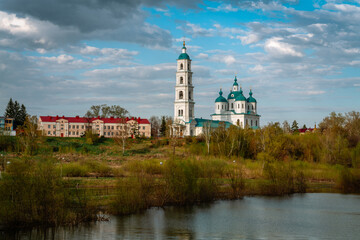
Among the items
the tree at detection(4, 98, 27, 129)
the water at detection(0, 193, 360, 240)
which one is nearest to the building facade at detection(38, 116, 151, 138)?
the tree at detection(4, 98, 27, 129)

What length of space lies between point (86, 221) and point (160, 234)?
14.0ft

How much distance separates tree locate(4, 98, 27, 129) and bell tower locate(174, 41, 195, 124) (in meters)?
35.5

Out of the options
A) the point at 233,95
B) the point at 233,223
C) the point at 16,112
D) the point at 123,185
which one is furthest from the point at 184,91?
the point at 233,223

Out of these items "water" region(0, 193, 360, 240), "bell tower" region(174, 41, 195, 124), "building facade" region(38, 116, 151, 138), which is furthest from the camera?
"bell tower" region(174, 41, 195, 124)

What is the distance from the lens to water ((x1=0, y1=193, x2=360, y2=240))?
22141 millimetres

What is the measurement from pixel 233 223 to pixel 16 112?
85770mm

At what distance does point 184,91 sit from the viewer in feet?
325

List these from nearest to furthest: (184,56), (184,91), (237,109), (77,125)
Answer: (77,125) → (184,91) → (184,56) → (237,109)

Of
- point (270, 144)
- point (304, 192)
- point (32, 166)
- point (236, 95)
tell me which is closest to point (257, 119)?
point (236, 95)

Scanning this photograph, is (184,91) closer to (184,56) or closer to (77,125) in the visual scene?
(184,56)

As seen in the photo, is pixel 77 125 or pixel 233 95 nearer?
pixel 77 125

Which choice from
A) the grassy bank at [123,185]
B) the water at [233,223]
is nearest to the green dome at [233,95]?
the grassy bank at [123,185]

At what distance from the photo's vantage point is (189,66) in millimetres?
100062

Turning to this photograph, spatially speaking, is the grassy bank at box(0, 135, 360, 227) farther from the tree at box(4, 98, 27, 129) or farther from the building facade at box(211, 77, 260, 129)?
the building facade at box(211, 77, 260, 129)
